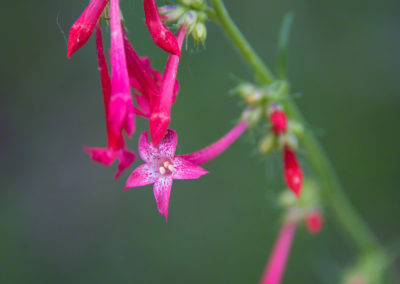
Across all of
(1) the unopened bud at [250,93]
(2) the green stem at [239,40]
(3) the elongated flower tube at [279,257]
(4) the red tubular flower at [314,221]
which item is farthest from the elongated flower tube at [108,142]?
(4) the red tubular flower at [314,221]

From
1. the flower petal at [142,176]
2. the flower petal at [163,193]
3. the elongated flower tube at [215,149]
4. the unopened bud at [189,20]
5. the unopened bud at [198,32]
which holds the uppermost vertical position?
the unopened bud at [189,20]

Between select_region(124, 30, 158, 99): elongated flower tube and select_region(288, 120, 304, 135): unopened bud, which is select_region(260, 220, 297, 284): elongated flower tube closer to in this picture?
select_region(288, 120, 304, 135): unopened bud

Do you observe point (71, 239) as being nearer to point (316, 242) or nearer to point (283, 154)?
point (316, 242)

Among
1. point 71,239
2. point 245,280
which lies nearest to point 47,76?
point 71,239

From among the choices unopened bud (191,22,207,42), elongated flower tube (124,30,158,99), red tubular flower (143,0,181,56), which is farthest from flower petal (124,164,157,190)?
unopened bud (191,22,207,42)

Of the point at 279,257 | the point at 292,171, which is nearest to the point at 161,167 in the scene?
the point at 292,171

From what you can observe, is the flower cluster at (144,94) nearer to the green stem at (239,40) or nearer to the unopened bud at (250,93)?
the green stem at (239,40)

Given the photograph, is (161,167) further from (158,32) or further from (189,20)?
(189,20)
